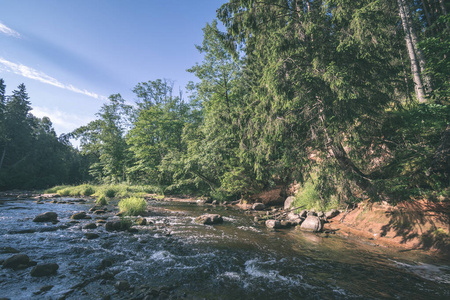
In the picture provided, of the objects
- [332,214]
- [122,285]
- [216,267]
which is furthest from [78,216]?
[332,214]

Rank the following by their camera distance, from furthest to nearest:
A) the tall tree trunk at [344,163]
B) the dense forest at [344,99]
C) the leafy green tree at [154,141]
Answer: the leafy green tree at [154,141]
the tall tree trunk at [344,163]
the dense forest at [344,99]

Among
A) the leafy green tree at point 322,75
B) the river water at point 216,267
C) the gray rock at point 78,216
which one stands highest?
the leafy green tree at point 322,75

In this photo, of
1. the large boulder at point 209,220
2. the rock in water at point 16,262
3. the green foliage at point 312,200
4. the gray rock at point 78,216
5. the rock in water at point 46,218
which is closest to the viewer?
the rock in water at point 16,262

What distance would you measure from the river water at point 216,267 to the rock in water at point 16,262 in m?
0.16

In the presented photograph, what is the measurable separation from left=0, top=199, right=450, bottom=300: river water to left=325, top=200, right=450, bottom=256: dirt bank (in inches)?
27.9

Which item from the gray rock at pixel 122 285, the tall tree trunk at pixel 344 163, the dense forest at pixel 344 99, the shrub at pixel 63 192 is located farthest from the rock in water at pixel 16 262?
the shrub at pixel 63 192

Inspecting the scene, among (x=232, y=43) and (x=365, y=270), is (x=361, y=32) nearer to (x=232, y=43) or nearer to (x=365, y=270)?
(x=232, y=43)

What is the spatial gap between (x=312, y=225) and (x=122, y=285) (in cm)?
817

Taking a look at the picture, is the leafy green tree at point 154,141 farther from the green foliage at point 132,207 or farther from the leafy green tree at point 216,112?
the green foliage at point 132,207

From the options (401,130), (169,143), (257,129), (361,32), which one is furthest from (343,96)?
(169,143)

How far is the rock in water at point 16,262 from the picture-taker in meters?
4.11

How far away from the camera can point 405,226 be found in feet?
22.5

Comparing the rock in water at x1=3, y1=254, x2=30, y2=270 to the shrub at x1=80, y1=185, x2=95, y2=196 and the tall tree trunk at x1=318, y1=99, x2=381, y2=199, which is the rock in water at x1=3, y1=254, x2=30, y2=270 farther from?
the shrub at x1=80, y1=185, x2=95, y2=196

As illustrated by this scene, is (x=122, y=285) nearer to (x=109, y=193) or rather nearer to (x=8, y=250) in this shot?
(x=8, y=250)
